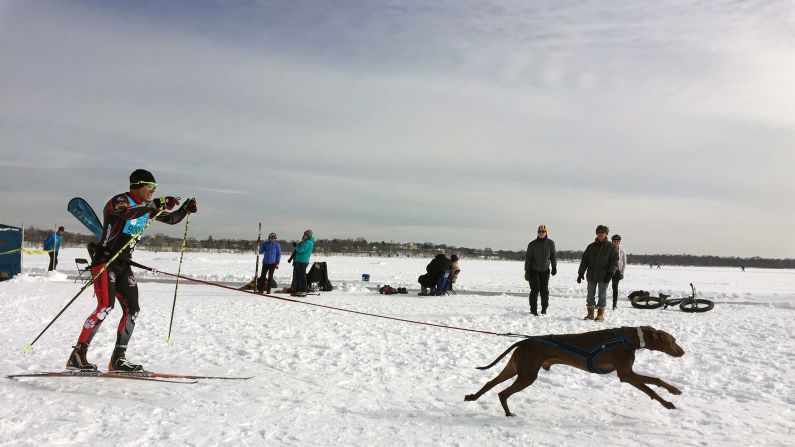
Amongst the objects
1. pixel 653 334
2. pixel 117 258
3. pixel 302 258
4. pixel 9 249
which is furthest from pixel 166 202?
pixel 9 249

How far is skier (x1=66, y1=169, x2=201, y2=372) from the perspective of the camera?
524cm

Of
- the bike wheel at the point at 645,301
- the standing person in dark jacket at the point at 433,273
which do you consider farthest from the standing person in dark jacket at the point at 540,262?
the standing person in dark jacket at the point at 433,273

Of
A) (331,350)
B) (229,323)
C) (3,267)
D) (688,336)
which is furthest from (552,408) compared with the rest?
(3,267)

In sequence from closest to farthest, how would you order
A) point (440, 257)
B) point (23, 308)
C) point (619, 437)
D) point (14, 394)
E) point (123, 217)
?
point (619, 437), point (14, 394), point (123, 217), point (23, 308), point (440, 257)

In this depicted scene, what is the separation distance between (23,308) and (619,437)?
1205cm

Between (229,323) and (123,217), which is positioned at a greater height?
(123,217)

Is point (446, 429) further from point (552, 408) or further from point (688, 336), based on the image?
point (688, 336)

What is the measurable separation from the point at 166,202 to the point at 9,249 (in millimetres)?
16607

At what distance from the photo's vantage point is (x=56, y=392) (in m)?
4.82

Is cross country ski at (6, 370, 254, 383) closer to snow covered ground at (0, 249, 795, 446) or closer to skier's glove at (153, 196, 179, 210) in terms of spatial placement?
snow covered ground at (0, 249, 795, 446)

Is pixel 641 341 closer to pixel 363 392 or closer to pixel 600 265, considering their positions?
pixel 363 392

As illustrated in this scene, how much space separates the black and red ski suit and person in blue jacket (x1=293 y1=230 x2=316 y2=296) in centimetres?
947

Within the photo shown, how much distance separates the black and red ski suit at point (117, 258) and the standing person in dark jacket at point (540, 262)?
8258mm

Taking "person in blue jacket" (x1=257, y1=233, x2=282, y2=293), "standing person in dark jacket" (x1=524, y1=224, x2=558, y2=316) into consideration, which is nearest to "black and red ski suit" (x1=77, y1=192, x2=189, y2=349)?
"standing person in dark jacket" (x1=524, y1=224, x2=558, y2=316)
